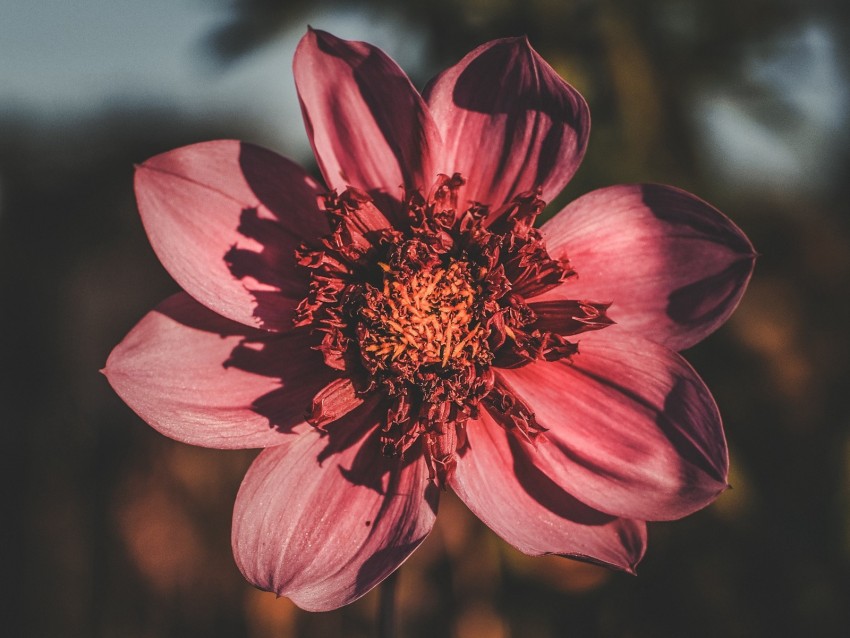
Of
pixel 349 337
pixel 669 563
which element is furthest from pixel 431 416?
pixel 669 563

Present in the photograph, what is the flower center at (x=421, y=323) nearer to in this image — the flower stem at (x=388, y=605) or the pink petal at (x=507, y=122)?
the pink petal at (x=507, y=122)

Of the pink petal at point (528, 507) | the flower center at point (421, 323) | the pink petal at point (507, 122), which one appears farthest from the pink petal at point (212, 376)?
the pink petal at point (507, 122)

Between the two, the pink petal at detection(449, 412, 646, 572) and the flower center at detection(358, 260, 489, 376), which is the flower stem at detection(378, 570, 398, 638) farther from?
the flower center at detection(358, 260, 489, 376)

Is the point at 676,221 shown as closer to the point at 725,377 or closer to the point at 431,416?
Answer: the point at 431,416

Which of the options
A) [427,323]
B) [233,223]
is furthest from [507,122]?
[233,223]

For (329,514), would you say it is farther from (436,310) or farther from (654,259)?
(654,259)

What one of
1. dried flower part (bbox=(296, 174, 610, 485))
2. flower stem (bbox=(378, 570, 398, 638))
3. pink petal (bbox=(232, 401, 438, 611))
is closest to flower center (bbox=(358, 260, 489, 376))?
dried flower part (bbox=(296, 174, 610, 485))

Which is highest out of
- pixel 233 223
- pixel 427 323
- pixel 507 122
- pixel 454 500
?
pixel 507 122
